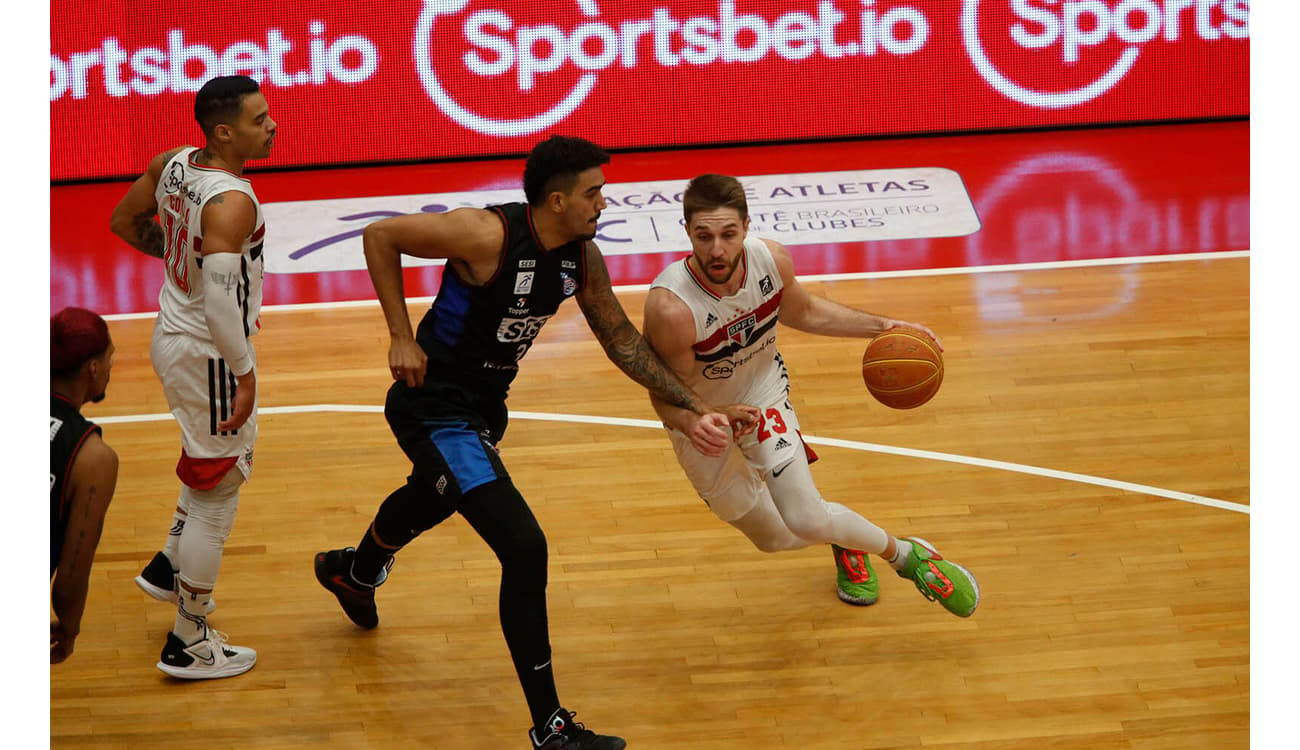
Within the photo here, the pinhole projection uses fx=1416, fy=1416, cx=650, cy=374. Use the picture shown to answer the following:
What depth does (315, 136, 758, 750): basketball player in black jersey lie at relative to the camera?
15.1 feet

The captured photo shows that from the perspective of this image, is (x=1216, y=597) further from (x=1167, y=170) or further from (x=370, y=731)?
(x=1167, y=170)

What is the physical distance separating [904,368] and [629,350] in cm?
103

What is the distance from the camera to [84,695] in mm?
5223

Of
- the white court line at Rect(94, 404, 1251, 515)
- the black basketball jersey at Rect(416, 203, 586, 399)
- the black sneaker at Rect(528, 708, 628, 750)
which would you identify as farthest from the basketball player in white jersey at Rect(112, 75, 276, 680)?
the white court line at Rect(94, 404, 1251, 515)

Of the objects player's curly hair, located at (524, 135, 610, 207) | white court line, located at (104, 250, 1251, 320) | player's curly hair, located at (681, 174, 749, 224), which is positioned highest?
player's curly hair, located at (524, 135, 610, 207)

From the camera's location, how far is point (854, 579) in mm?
5750

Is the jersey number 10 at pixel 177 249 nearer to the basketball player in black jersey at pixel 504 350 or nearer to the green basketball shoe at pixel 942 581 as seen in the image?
the basketball player in black jersey at pixel 504 350

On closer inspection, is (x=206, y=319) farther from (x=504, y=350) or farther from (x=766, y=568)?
(x=766, y=568)

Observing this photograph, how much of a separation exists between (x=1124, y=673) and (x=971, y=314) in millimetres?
3487

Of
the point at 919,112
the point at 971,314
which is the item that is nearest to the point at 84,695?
the point at 971,314

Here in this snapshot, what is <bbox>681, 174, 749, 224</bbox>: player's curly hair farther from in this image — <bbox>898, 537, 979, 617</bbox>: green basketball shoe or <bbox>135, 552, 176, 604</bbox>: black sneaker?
<bbox>135, 552, 176, 604</bbox>: black sneaker

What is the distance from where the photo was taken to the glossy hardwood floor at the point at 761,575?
503 centimetres

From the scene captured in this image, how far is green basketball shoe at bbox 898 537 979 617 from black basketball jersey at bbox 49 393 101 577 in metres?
2.98

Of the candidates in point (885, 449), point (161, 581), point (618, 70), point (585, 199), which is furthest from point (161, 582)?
point (618, 70)
